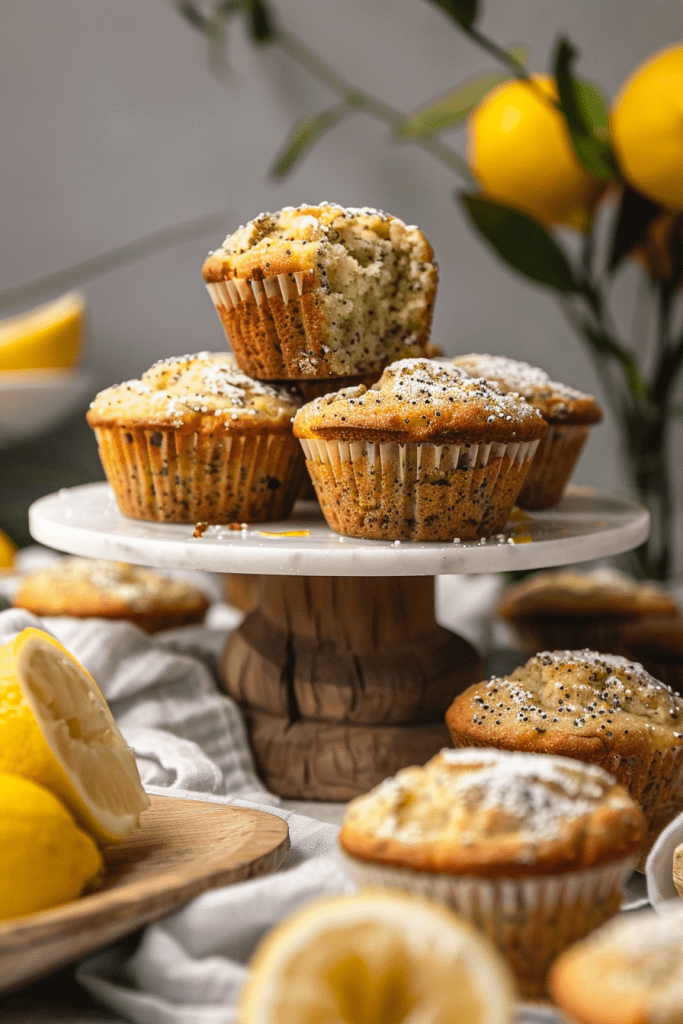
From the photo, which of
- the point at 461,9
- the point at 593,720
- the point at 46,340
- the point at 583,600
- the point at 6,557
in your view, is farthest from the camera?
the point at 46,340

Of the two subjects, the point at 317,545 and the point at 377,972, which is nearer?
the point at 377,972

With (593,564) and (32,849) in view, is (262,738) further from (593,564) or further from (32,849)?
(593,564)

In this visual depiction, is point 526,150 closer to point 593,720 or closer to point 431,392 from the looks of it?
point 431,392

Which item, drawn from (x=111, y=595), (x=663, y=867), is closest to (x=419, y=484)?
(x=663, y=867)

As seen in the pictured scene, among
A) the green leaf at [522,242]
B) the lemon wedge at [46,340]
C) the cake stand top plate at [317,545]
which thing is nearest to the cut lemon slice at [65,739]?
the cake stand top plate at [317,545]

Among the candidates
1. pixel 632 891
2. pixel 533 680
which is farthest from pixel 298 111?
pixel 632 891

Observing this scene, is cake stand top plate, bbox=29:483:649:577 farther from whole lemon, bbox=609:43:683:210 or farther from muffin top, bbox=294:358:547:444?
whole lemon, bbox=609:43:683:210

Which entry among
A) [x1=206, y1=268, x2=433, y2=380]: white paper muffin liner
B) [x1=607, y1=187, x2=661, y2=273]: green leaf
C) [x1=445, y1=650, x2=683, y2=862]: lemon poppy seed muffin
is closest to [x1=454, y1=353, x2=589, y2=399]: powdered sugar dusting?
[x1=206, y1=268, x2=433, y2=380]: white paper muffin liner
